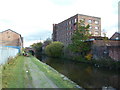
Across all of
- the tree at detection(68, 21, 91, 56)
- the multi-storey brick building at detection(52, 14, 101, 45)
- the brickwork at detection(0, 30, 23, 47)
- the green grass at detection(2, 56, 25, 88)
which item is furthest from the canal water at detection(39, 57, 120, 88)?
the brickwork at detection(0, 30, 23, 47)

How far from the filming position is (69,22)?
2098 inches

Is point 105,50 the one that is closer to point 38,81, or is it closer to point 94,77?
point 94,77

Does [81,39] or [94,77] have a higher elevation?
[81,39]

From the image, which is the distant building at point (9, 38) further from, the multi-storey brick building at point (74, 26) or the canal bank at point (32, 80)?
the canal bank at point (32, 80)

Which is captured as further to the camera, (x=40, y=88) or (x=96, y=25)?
(x=96, y=25)

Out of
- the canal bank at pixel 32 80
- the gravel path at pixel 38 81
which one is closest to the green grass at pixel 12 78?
the canal bank at pixel 32 80

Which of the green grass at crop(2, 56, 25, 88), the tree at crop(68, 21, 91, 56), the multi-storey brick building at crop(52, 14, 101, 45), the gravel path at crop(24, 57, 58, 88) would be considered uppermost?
the multi-storey brick building at crop(52, 14, 101, 45)

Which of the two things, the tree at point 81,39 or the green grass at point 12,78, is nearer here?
the green grass at point 12,78

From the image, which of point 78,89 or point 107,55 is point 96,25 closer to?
point 107,55

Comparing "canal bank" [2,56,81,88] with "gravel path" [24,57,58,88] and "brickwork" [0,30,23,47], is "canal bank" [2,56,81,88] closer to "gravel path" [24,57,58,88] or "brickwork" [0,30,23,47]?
"gravel path" [24,57,58,88]

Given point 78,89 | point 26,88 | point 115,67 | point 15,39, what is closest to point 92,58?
point 115,67

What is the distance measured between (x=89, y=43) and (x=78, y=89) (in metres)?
22.2

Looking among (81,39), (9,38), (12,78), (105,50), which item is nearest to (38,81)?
(12,78)

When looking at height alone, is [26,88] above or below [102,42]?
below
